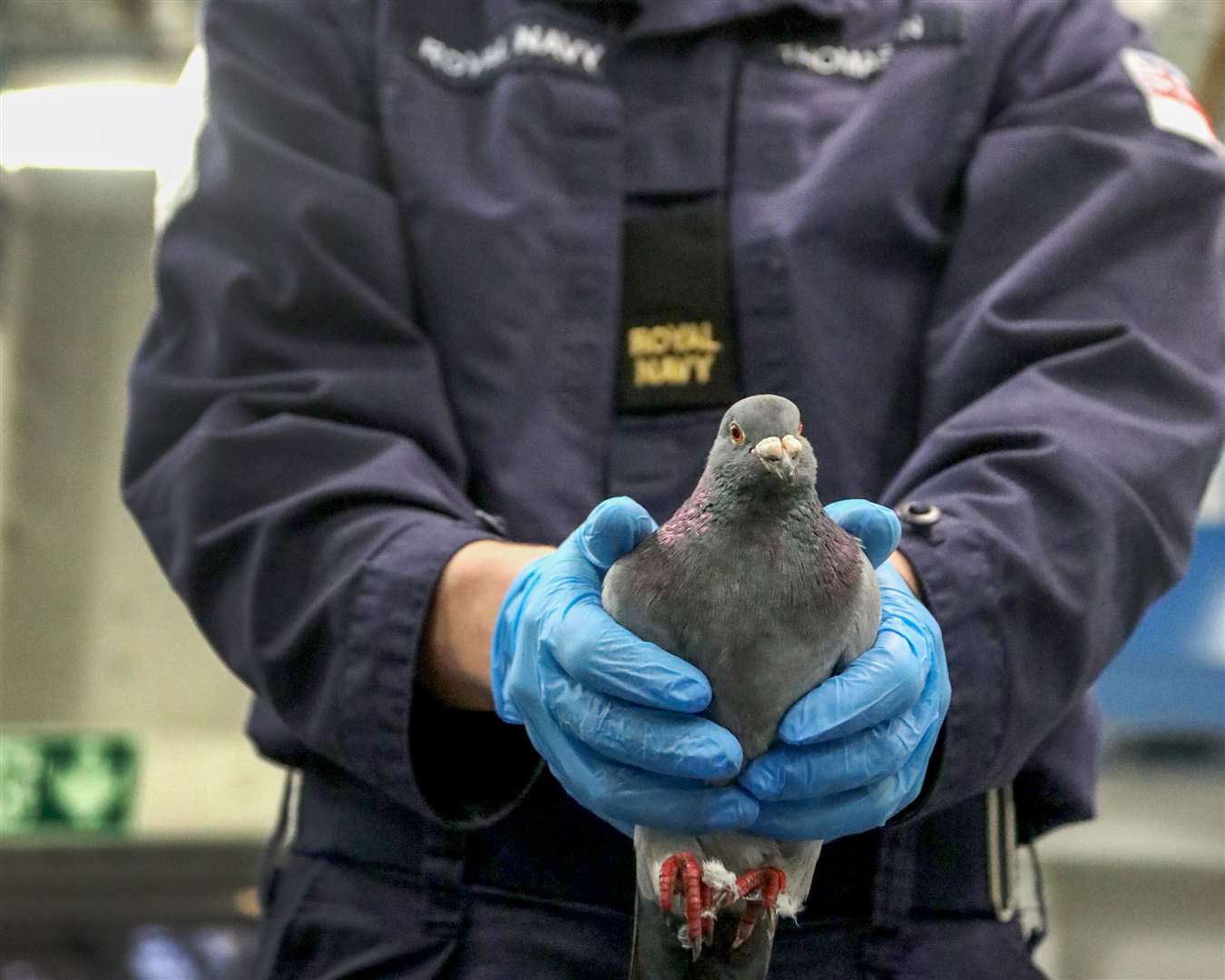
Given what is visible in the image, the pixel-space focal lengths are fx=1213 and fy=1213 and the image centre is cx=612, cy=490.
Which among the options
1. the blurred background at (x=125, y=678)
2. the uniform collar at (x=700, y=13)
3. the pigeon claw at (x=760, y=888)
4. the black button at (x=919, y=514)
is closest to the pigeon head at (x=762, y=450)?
the black button at (x=919, y=514)

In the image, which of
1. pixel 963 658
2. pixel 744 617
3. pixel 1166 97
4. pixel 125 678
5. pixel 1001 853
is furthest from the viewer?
pixel 125 678

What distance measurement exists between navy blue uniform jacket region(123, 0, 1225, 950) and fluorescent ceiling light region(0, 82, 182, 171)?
5.11 feet

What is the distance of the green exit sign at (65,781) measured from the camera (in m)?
2.20

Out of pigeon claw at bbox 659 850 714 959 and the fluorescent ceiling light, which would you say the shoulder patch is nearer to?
pigeon claw at bbox 659 850 714 959

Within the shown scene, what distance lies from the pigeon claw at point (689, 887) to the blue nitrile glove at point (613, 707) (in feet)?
0.09

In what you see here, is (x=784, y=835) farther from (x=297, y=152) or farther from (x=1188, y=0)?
(x=1188, y=0)

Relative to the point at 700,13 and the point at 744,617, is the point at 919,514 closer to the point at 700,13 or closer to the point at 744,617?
the point at 744,617

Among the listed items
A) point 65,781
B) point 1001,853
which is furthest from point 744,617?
point 65,781

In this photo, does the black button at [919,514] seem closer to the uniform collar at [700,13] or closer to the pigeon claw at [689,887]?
the pigeon claw at [689,887]

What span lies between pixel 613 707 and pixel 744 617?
0.09 meters

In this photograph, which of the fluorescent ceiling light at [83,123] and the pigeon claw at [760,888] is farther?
the fluorescent ceiling light at [83,123]

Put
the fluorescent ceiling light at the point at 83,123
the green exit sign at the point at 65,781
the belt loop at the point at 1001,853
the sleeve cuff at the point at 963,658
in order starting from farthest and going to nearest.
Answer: the fluorescent ceiling light at the point at 83,123 < the green exit sign at the point at 65,781 < the belt loop at the point at 1001,853 < the sleeve cuff at the point at 963,658

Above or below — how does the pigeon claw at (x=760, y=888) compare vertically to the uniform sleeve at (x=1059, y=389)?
below

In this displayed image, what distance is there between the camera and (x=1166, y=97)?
100cm
